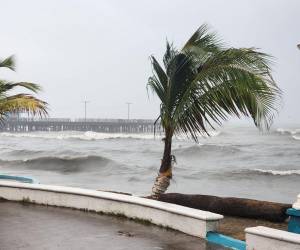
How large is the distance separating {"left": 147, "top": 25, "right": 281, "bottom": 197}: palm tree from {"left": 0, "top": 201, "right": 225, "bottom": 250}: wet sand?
133 cm

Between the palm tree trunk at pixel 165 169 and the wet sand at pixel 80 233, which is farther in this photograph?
the palm tree trunk at pixel 165 169

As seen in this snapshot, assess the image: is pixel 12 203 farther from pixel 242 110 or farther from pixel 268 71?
pixel 268 71

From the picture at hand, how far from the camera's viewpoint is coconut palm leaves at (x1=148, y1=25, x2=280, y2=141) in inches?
279

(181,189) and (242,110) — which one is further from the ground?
(242,110)

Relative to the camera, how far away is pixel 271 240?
16.6ft

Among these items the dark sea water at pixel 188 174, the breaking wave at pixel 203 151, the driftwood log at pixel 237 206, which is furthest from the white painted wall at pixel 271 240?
the breaking wave at pixel 203 151

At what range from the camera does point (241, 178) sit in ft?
96.7

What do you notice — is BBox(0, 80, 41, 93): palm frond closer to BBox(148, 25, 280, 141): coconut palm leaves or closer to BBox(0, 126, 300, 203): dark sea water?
BBox(148, 25, 280, 141): coconut palm leaves

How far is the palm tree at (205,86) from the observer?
708cm

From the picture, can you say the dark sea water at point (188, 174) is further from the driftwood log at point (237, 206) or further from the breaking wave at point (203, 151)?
the driftwood log at point (237, 206)

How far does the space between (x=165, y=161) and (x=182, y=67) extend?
1.58m

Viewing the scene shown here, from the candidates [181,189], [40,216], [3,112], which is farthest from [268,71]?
[181,189]

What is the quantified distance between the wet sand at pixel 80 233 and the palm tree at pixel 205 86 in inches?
52.2

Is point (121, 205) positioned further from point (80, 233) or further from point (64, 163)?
point (64, 163)
